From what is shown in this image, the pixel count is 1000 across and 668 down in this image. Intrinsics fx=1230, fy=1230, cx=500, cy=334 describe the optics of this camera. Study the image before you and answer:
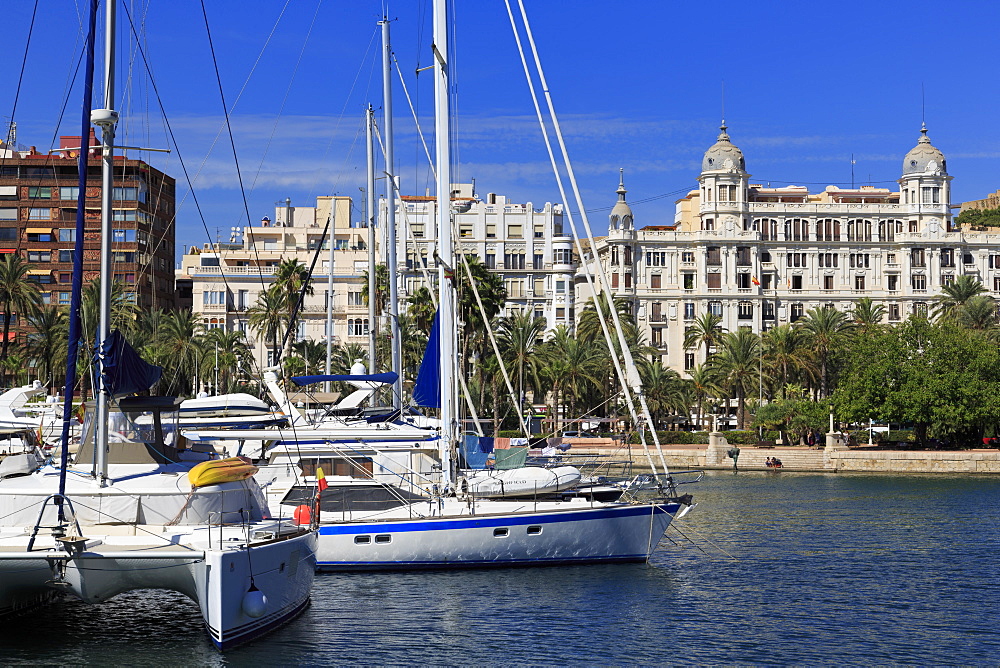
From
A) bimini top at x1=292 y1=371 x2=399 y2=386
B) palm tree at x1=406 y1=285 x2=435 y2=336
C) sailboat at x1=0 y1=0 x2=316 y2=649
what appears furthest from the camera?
palm tree at x1=406 y1=285 x2=435 y2=336

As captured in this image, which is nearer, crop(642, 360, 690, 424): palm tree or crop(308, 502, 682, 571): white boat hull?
crop(308, 502, 682, 571): white boat hull

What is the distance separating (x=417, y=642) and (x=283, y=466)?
12.1 m

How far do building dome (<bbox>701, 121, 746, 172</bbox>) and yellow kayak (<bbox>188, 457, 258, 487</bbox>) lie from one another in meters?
97.4

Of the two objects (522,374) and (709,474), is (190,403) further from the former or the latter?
(522,374)

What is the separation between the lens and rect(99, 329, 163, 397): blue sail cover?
2338cm

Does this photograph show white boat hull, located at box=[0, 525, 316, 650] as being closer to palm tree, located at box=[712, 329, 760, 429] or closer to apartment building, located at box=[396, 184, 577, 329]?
palm tree, located at box=[712, 329, 760, 429]

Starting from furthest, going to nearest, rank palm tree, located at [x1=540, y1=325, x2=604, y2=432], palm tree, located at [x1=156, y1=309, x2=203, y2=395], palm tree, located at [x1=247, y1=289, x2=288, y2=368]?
1. palm tree, located at [x1=247, y1=289, x2=288, y2=368]
2. palm tree, located at [x1=540, y1=325, x2=604, y2=432]
3. palm tree, located at [x1=156, y1=309, x2=203, y2=395]

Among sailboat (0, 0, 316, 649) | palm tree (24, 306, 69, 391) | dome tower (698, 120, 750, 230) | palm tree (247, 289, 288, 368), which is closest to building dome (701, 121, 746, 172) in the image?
dome tower (698, 120, 750, 230)

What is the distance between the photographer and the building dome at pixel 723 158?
115688 mm

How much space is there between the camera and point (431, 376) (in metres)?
36.0

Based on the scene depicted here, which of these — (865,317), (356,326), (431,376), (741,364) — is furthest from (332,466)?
(865,317)

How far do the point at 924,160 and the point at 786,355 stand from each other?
37763mm

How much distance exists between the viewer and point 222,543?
2119 cm

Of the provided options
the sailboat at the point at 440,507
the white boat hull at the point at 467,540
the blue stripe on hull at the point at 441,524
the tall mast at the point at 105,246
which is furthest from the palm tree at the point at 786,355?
the tall mast at the point at 105,246
